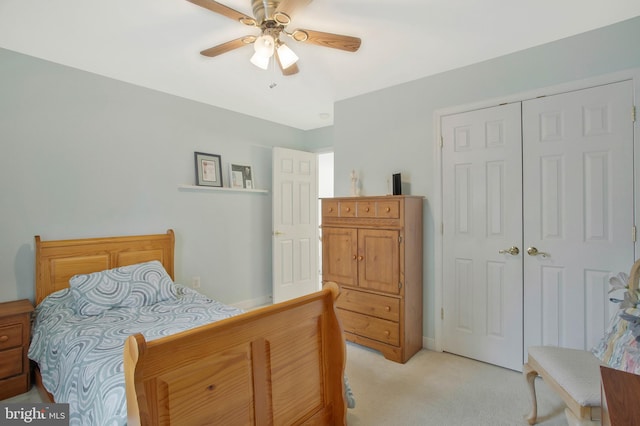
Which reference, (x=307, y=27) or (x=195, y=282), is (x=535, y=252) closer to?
(x=307, y=27)

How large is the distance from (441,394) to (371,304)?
0.87m

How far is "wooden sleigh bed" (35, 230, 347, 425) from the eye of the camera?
1069mm

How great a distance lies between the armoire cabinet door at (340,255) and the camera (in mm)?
2943

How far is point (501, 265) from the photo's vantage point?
2.54 metres

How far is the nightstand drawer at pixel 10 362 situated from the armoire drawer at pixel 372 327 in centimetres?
233

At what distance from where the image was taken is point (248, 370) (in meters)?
1.35

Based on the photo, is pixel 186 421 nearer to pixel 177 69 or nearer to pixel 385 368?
pixel 385 368

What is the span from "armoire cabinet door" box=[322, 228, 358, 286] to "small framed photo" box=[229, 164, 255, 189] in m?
1.37

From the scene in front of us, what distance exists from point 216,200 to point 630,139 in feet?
12.2

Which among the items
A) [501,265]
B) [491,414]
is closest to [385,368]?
[491,414]

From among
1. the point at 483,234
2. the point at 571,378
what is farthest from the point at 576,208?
the point at 571,378

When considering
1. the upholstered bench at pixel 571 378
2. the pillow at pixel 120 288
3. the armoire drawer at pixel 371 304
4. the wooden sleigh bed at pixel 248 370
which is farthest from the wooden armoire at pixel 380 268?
the pillow at pixel 120 288

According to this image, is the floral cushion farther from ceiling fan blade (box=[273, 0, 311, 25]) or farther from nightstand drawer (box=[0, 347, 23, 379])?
nightstand drawer (box=[0, 347, 23, 379])

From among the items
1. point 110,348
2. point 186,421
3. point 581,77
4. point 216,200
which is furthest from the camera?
point 216,200
